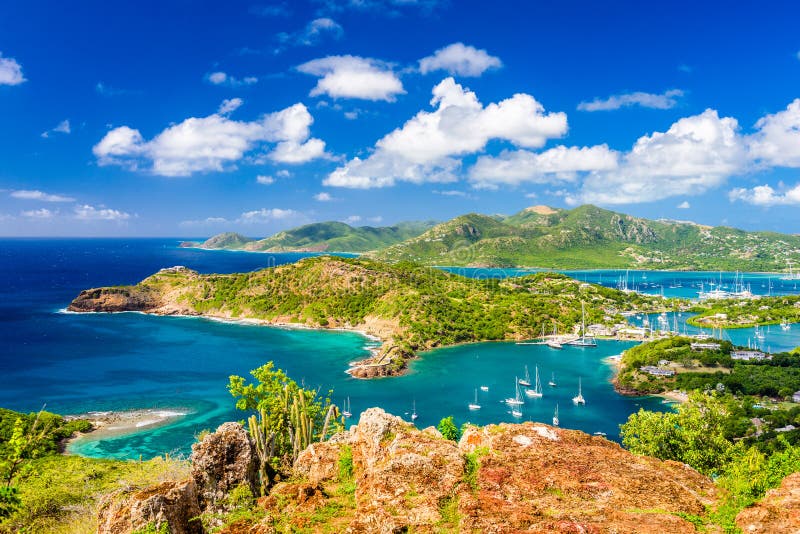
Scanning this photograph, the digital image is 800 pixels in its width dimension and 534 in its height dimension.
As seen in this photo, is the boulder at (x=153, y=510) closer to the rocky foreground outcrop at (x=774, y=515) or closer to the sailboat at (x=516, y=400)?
the rocky foreground outcrop at (x=774, y=515)

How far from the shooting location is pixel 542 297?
497ft

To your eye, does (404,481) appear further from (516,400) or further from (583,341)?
(583,341)

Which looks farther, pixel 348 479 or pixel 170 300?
pixel 170 300

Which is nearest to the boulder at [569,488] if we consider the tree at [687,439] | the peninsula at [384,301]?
the tree at [687,439]

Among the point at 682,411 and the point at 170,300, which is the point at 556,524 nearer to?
the point at 682,411

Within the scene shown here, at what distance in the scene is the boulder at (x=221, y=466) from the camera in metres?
19.0

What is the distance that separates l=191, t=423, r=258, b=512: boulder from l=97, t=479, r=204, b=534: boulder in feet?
4.96

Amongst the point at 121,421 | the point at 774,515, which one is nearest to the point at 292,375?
the point at 121,421

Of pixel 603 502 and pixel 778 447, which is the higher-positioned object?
pixel 603 502

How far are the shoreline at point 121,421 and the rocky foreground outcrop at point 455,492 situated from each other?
168ft

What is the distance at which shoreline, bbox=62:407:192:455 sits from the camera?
58.6 m

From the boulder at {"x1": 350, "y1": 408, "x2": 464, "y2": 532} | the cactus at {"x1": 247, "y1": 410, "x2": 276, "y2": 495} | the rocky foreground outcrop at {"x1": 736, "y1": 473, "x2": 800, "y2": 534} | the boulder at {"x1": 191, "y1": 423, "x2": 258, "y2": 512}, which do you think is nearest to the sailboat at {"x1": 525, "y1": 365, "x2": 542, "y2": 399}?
the cactus at {"x1": 247, "y1": 410, "x2": 276, "y2": 495}

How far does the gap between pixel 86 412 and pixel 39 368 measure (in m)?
32.9

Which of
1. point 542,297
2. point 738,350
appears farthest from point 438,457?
point 542,297
